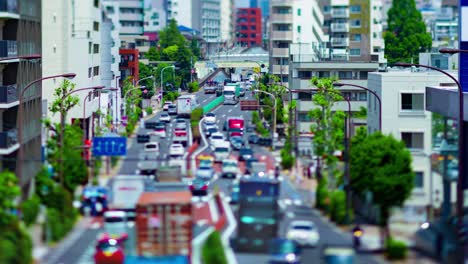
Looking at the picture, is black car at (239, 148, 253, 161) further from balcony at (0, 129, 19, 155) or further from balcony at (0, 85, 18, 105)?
balcony at (0, 85, 18, 105)

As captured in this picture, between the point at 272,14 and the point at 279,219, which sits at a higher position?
the point at 272,14

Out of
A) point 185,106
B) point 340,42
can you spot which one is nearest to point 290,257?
point 185,106

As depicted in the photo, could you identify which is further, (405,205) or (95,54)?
(95,54)

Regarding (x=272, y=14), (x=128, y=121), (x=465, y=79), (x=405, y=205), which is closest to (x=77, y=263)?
(x=405, y=205)

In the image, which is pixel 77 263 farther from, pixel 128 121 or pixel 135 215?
pixel 128 121

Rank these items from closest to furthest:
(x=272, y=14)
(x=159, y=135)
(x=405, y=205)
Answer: (x=405, y=205) → (x=159, y=135) → (x=272, y=14)

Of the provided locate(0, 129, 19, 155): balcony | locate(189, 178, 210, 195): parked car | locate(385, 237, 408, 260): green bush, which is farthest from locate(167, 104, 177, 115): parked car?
locate(385, 237, 408, 260): green bush

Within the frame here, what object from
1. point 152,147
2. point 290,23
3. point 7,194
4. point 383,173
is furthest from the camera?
point 290,23

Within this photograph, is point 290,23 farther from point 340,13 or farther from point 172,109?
point 172,109
